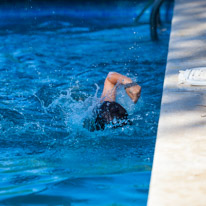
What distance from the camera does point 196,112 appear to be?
3.06 metres

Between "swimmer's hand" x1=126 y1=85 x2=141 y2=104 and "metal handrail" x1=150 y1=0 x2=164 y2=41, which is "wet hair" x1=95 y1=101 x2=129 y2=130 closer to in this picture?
"swimmer's hand" x1=126 y1=85 x2=141 y2=104

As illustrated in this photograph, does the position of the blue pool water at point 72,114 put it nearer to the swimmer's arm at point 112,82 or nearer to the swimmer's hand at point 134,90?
the swimmer's arm at point 112,82

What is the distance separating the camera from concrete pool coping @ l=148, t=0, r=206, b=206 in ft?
6.82

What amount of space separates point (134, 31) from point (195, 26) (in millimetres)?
2684

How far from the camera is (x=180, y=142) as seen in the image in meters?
2.59

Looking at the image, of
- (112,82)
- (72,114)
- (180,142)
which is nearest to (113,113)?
(112,82)

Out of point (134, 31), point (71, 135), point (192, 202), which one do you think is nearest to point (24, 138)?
point (71, 135)

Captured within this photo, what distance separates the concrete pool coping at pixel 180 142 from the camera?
208cm

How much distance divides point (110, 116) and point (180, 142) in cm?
107

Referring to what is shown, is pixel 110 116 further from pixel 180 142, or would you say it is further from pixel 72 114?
pixel 180 142

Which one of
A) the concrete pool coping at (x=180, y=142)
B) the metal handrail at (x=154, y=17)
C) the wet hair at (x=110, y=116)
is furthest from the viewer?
the metal handrail at (x=154, y=17)

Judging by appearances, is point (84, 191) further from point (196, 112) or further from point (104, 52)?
point (104, 52)

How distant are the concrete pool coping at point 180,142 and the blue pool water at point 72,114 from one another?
0.31 m

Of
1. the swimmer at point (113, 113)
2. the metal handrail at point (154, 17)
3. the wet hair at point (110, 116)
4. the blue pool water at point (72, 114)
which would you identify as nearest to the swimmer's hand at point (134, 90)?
the swimmer at point (113, 113)
